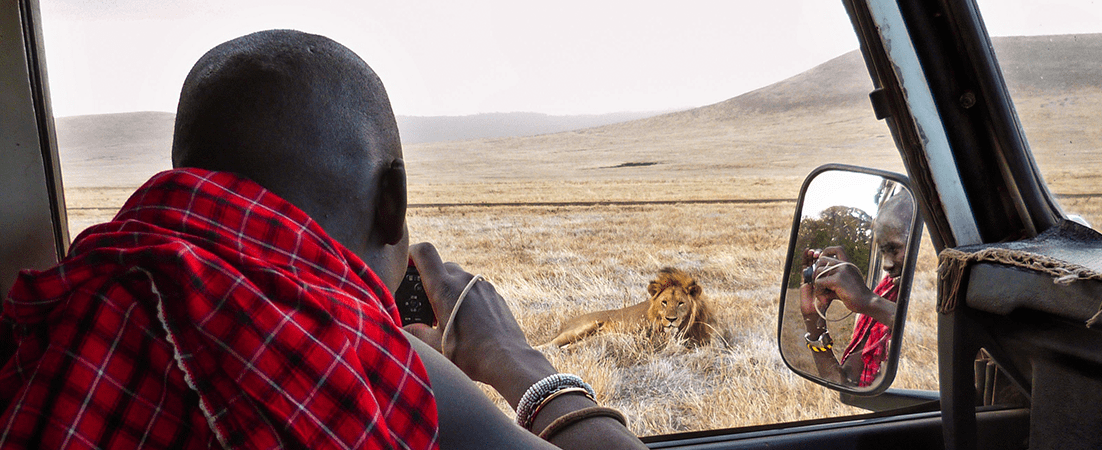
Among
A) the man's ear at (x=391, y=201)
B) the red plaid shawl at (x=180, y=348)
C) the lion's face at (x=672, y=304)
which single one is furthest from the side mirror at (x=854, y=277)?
the lion's face at (x=672, y=304)

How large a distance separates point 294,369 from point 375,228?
0.22 m

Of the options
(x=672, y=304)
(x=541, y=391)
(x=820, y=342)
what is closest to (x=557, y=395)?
(x=541, y=391)

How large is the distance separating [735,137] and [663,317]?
33.8ft

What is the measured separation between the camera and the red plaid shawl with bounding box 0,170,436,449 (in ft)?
1.95

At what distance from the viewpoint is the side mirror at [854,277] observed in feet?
5.30

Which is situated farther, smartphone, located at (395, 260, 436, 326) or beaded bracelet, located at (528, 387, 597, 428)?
smartphone, located at (395, 260, 436, 326)

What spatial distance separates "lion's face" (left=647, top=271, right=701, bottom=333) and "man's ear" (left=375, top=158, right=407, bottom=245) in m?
4.69

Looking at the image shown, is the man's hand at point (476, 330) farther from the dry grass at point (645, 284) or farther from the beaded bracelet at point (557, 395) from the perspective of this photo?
the dry grass at point (645, 284)

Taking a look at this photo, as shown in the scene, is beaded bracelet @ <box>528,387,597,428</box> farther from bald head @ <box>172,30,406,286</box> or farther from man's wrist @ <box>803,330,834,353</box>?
man's wrist @ <box>803,330,834,353</box>

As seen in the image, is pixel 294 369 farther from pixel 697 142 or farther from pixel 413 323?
pixel 697 142

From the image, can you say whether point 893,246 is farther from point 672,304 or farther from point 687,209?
point 687,209

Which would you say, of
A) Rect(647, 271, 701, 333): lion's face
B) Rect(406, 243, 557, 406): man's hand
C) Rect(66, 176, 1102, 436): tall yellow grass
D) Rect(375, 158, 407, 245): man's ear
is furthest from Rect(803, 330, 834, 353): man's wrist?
Rect(647, 271, 701, 333): lion's face

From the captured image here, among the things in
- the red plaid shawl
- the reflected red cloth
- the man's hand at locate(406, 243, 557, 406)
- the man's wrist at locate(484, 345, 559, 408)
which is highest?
the red plaid shawl

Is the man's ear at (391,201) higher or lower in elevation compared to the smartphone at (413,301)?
higher
